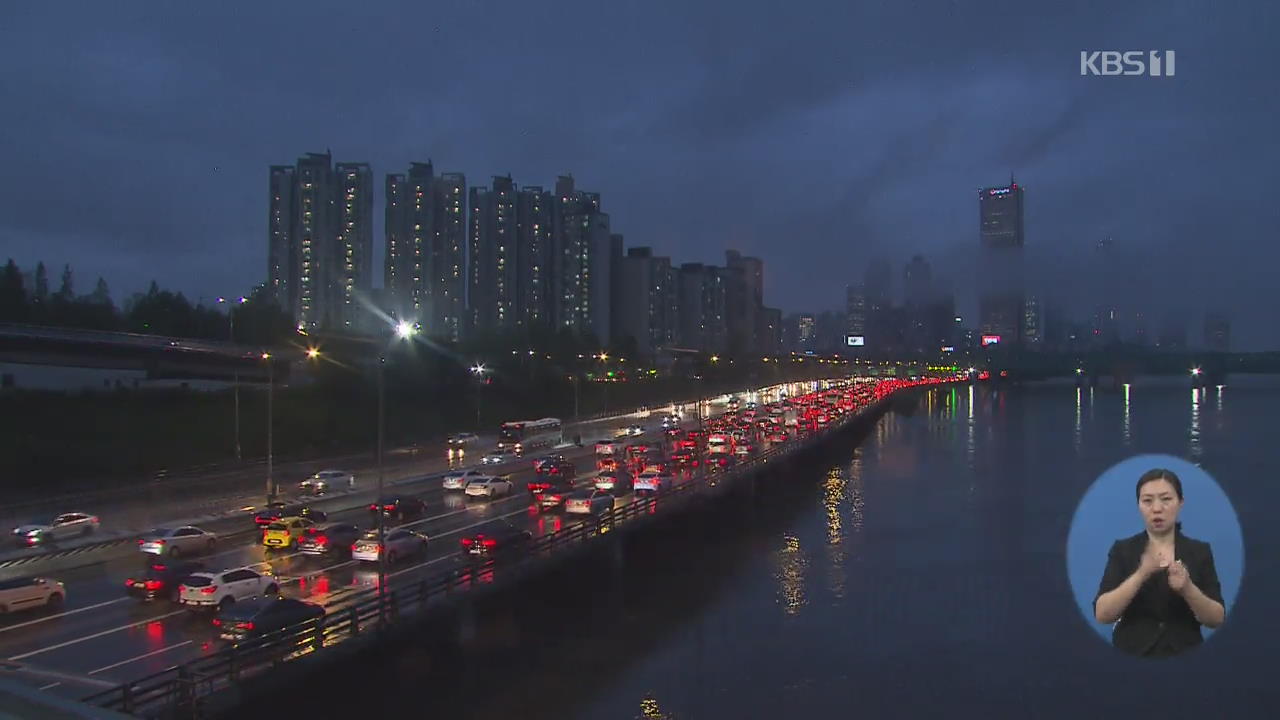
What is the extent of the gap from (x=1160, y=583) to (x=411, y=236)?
86336 mm

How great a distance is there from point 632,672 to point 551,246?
270ft

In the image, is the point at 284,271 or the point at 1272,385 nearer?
the point at 284,271

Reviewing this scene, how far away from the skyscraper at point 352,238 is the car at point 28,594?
71.7 meters

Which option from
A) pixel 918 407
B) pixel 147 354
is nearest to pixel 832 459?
pixel 147 354

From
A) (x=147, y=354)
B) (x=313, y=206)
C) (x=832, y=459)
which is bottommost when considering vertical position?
(x=832, y=459)

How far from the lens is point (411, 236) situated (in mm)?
86062

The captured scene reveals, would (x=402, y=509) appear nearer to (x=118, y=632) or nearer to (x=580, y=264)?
(x=118, y=632)

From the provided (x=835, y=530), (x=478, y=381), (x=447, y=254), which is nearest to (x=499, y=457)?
(x=835, y=530)

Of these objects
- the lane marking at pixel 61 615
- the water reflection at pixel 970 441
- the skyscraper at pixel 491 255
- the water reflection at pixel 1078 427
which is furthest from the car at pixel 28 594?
the skyscraper at pixel 491 255

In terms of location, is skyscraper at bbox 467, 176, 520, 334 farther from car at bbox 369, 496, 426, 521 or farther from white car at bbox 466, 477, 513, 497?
car at bbox 369, 496, 426, 521

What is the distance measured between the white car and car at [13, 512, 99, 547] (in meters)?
7.82

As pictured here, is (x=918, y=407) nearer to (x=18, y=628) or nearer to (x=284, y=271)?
(x=284, y=271)

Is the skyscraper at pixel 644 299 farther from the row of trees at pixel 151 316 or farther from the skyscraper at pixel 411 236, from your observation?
the row of trees at pixel 151 316

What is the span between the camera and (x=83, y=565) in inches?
548
